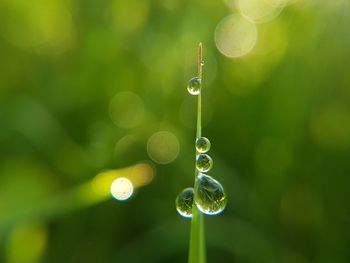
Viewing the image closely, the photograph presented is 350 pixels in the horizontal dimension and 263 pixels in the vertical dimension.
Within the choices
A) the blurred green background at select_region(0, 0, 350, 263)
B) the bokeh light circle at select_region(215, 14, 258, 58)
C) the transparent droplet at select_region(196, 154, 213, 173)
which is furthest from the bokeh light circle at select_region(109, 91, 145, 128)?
the transparent droplet at select_region(196, 154, 213, 173)

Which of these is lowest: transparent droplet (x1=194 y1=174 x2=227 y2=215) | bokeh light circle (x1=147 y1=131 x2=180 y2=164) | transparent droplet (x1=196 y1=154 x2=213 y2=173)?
bokeh light circle (x1=147 y1=131 x2=180 y2=164)

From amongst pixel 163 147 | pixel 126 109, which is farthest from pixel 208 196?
pixel 126 109

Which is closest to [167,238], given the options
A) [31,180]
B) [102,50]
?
[31,180]

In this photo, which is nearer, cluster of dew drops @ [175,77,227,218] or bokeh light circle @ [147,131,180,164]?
cluster of dew drops @ [175,77,227,218]

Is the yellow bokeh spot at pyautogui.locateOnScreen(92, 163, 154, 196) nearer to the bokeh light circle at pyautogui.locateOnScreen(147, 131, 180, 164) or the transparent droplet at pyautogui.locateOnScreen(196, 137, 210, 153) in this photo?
the bokeh light circle at pyautogui.locateOnScreen(147, 131, 180, 164)

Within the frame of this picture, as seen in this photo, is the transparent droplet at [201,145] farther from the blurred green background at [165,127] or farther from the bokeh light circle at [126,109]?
the bokeh light circle at [126,109]

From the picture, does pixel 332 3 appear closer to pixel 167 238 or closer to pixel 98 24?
pixel 98 24

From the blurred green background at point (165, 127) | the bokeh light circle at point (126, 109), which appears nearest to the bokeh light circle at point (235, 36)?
the blurred green background at point (165, 127)

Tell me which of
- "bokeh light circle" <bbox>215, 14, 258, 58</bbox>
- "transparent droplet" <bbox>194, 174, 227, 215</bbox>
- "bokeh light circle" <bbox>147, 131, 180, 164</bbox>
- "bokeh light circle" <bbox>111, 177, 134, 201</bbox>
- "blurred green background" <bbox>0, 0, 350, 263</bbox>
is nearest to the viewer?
"transparent droplet" <bbox>194, 174, 227, 215</bbox>
